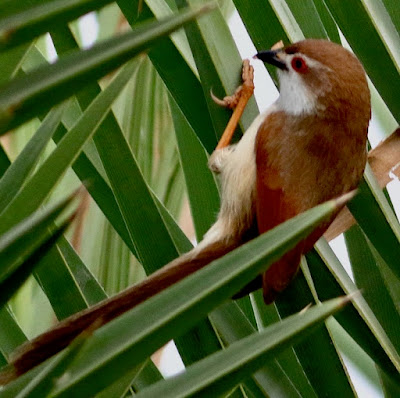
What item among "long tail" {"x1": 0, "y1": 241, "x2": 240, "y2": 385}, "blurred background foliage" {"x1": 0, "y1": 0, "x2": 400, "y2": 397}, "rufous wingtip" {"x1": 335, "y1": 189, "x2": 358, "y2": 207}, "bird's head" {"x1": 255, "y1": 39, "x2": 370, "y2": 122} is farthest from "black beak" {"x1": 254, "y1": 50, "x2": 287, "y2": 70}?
"rufous wingtip" {"x1": 335, "y1": 189, "x2": 358, "y2": 207}

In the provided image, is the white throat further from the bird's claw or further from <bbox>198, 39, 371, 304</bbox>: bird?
the bird's claw

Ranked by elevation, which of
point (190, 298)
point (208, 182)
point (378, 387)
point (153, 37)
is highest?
point (153, 37)

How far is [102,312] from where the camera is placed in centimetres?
192

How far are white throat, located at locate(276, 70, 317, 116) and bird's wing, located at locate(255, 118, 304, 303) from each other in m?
0.15

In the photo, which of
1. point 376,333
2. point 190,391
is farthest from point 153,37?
point 376,333

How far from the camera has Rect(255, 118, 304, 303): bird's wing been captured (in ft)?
7.21

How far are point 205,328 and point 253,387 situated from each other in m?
0.19

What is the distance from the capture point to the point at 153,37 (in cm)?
82

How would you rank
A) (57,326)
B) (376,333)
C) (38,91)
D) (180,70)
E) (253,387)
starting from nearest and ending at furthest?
(38,91) → (57,326) → (253,387) → (376,333) → (180,70)

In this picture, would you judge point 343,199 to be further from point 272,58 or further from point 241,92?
point 272,58

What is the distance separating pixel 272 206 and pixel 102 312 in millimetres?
875

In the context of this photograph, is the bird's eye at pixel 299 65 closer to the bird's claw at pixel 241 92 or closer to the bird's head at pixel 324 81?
the bird's head at pixel 324 81

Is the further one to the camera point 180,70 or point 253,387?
point 180,70

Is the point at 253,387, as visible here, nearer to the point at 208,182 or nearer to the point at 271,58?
the point at 208,182
